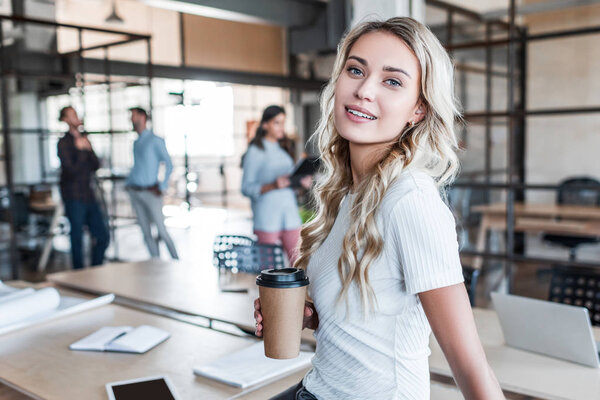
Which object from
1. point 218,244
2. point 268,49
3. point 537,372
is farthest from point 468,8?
point 268,49

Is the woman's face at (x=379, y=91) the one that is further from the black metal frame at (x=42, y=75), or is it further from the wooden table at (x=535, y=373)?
the black metal frame at (x=42, y=75)

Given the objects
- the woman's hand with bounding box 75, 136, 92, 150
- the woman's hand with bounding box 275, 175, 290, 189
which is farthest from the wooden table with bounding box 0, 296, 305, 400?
the woman's hand with bounding box 75, 136, 92, 150

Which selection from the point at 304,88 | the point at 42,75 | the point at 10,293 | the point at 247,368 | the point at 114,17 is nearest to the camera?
the point at 247,368

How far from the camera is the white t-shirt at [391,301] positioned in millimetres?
1042

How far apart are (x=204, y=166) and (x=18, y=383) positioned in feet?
28.3

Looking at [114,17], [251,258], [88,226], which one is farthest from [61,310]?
[114,17]

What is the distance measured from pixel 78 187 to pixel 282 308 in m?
5.12

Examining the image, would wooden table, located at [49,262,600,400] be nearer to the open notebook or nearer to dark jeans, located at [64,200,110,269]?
the open notebook

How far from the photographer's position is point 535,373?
1716 mm

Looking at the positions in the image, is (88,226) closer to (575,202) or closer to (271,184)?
(271,184)

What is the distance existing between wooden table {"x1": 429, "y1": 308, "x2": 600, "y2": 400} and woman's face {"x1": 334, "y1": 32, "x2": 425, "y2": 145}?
88cm

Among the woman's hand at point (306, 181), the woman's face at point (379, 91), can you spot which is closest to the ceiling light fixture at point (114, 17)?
the woman's hand at point (306, 181)

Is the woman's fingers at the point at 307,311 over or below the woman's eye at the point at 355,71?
below

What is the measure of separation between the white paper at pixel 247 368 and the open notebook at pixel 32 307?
2.79 ft
